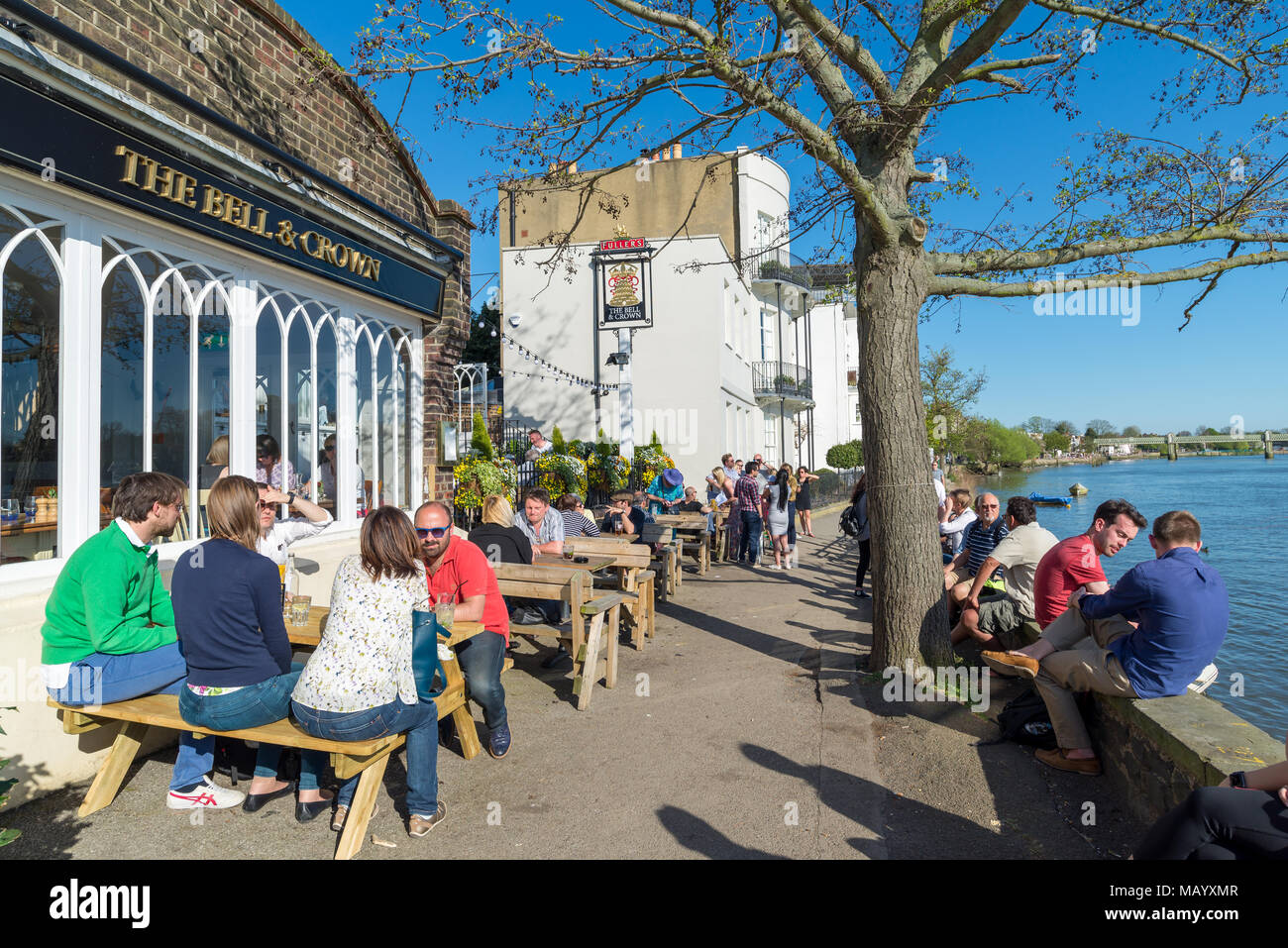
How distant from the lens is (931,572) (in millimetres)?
5805

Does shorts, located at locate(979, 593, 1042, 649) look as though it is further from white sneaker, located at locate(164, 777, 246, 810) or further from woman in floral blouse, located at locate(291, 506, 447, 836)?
white sneaker, located at locate(164, 777, 246, 810)

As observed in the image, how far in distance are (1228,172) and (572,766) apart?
6564 mm

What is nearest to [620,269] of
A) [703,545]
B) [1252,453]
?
[703,545]

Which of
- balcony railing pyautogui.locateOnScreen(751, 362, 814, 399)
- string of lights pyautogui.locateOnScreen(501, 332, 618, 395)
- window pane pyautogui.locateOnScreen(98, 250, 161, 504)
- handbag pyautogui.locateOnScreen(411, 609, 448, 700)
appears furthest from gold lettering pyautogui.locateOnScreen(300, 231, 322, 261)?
balcony railing pyautogui.locateOnScreen(751, 362, 814, 399)

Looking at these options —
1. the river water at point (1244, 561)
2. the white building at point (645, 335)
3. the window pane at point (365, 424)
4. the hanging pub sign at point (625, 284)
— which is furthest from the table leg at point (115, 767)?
the hanging pub sign at point (625, 284)

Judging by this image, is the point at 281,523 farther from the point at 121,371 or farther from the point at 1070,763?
the point at 1070,763

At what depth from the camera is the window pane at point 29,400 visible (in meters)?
4.28

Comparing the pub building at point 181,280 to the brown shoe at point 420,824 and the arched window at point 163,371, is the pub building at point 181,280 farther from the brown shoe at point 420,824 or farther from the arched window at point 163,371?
the brown shoe at point 420,824

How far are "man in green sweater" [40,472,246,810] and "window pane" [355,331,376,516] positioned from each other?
11.8ft

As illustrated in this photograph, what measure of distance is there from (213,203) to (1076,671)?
6.28 metres

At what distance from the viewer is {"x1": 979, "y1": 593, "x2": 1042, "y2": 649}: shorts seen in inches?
244

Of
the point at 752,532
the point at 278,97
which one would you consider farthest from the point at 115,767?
the point at 752,532

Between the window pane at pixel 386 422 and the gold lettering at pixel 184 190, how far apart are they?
285cm

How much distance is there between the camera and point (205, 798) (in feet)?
12.9
